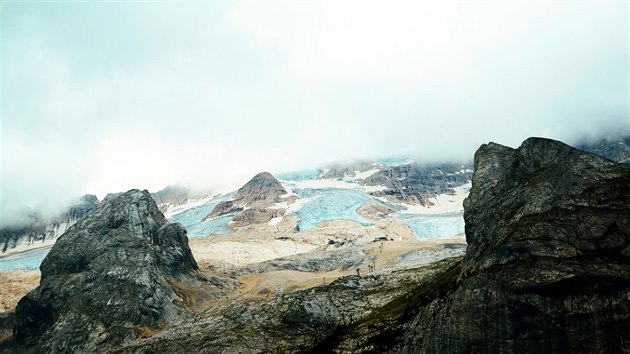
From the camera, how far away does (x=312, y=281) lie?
400 feet

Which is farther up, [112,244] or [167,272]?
[112,244]

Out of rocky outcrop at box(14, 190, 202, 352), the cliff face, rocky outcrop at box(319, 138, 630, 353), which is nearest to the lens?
the cliff face

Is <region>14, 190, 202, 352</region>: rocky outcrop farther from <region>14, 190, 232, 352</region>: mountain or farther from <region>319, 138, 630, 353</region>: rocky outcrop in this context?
<region>319, 138, 630, 353</region>: rocky outcrop

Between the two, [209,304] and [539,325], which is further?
[209,304]

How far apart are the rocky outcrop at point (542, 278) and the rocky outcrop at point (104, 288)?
→ 79.7 m

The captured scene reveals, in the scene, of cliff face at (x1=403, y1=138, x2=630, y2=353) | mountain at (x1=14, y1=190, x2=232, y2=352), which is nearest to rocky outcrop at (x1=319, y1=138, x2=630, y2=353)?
cliff face at (x1=403, y1=138, x2=630, y2=353)

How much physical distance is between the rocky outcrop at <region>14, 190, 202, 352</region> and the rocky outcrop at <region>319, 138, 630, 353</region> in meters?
79.7

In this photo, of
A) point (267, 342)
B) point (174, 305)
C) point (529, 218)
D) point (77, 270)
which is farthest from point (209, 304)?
point (529, 218)

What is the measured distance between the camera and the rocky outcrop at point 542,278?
26859 mm

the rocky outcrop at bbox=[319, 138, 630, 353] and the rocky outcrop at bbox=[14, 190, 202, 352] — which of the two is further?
the rocky outcrop at bbox=[14, 190, 202, 352]

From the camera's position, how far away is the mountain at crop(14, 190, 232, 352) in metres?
97.9

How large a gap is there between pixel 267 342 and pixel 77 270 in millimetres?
92678

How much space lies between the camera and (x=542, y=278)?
28828mm

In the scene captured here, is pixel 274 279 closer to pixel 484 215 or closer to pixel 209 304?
pixel 209 304
